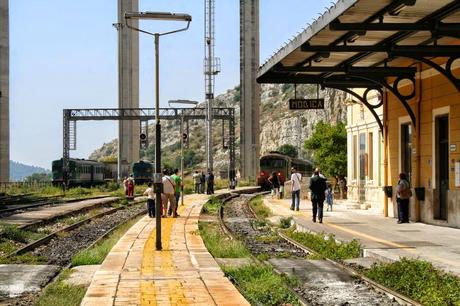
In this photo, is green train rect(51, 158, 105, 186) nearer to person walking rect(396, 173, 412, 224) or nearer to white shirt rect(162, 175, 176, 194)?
white shirt rect(162, 175, 176, 194)

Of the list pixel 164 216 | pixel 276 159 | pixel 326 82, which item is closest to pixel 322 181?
pixel 326 82

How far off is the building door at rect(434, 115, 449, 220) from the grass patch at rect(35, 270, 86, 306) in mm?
12237

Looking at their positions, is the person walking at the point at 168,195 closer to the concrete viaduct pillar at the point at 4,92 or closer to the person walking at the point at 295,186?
the person walking at the point at 295,186

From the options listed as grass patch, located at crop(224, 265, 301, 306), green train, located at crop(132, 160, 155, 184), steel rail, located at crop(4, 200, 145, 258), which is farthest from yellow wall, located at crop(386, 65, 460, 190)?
green train, located at crop(132, 160, 155, 184)

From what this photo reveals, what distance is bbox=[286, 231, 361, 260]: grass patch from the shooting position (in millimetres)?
15498

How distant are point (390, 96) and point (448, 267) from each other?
12.9 meters

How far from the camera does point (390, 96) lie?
2489cm

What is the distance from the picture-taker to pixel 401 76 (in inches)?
868

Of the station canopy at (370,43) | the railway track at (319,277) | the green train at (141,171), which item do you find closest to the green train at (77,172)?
the green train at (141,171)

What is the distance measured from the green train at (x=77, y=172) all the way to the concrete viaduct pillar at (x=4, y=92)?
455 centimetres

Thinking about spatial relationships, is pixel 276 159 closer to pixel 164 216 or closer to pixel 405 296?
pixel 164 216

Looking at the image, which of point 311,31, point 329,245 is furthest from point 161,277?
point 311,31

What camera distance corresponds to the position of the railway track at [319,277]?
412 inches

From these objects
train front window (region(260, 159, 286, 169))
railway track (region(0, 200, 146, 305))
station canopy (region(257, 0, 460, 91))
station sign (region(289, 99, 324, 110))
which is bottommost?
railway track (region(0, 200, 146, 305))
